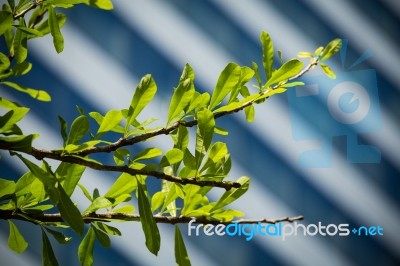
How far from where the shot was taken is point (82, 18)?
5.95 feet

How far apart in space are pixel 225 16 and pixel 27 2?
1349 millimetres

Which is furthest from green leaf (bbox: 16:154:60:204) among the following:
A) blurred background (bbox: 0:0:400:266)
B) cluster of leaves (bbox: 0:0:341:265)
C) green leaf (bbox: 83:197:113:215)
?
blurred background (bbox: 0:0:400:266)

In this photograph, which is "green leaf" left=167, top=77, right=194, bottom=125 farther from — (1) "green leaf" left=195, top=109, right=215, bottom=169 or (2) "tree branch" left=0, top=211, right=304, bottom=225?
(2) "tree branch" left=0, top=211, right=304, bottom=225

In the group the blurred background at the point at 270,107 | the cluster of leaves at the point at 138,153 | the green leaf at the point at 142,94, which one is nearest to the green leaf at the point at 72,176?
the cluster of leaves at the point at 138,153

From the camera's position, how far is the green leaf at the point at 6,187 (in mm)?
482

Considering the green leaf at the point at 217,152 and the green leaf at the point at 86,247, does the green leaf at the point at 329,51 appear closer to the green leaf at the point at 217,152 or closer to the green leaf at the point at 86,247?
the green leaf at the point at 217,152

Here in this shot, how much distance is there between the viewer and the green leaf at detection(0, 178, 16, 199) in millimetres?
482

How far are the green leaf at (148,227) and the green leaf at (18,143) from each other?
14 cm

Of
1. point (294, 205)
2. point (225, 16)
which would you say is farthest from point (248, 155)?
point (225, 16)

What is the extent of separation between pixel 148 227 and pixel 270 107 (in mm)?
1343

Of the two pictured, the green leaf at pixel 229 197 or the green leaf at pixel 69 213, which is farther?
the green leaf at pixel 229 197

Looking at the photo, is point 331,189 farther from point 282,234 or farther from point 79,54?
point 79,54

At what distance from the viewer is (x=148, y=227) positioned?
18.4 inches

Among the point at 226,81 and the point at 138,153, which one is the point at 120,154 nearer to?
the point at 138,153
